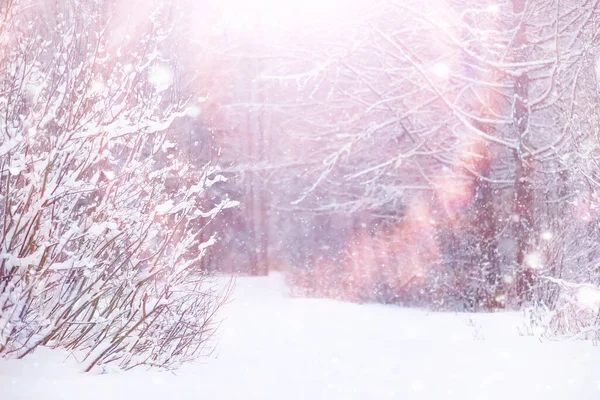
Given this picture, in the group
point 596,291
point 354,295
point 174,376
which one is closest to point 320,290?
point 354,295

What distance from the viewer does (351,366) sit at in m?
6.14

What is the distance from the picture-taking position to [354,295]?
1208 centimetres

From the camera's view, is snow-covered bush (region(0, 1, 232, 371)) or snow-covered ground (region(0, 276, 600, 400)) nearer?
snow-covered bush (region(0, 1, 232, 371))

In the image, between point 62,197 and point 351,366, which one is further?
point 351,366

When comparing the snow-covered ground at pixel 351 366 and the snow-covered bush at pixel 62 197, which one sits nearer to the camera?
the snow-covered bush at pixel 62 197

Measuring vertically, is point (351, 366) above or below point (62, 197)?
below

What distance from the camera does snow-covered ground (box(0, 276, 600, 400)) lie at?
139 inches

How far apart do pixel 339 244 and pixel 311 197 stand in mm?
2217

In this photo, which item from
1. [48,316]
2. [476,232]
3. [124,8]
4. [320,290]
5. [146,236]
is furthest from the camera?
[320,290]

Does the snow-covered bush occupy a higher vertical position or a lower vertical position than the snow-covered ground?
higher

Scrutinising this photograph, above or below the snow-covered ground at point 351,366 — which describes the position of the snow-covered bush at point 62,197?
above

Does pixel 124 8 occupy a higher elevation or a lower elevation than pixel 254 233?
higher

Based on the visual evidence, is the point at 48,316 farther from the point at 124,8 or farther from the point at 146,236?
the point at 124,8

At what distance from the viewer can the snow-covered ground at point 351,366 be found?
3.54 meters
